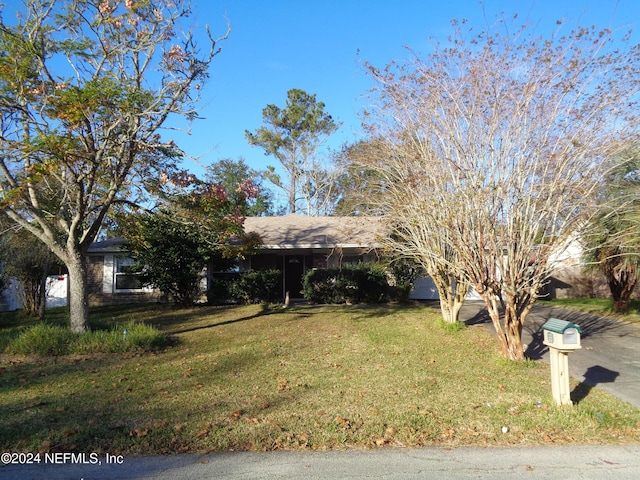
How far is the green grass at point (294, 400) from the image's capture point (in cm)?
471

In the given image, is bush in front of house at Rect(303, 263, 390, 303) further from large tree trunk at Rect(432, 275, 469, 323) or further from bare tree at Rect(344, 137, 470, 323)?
large tree trunk at Rect(432, 275, 469, 323)

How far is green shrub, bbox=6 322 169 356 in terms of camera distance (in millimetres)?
8680

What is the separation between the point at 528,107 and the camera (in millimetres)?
7723

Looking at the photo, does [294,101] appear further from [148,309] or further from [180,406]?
[180,406]

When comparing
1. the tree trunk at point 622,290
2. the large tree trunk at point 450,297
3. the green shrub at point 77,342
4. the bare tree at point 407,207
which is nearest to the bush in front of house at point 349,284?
the bare tree at point 407,207

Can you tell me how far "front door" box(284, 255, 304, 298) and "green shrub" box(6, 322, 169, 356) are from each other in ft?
34.7

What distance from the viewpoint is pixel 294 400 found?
19.4 ft

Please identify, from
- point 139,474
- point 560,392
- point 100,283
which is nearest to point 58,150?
point 139,474

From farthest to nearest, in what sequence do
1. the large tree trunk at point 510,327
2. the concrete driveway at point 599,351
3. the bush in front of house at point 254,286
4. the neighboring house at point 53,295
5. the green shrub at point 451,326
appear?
the neighboring house at point 53,295, the bush in front of house at point 254,286, the green shrub at point 451,326, the large tree trunk at point 510,327, the concrete driveway at point 599,351

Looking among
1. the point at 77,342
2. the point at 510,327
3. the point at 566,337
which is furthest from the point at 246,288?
the point at 566,337

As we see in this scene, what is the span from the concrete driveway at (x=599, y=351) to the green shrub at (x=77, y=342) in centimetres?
757

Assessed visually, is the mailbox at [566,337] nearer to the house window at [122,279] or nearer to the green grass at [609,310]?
the green grass at [609,310]

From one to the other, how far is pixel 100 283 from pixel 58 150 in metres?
12.8

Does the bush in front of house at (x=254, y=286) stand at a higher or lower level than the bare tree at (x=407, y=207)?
lower
